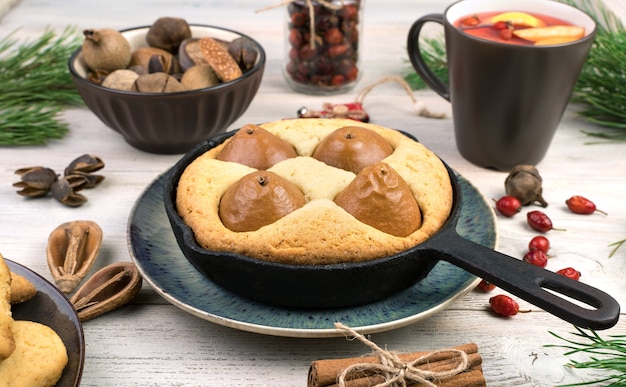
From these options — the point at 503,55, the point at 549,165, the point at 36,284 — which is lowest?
the point at 549,165

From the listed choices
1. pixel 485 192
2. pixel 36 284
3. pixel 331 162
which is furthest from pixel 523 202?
pixel 36 284

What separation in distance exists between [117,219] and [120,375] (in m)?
0.51

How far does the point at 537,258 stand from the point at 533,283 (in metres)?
0.39

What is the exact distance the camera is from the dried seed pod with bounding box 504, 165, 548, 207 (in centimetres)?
162

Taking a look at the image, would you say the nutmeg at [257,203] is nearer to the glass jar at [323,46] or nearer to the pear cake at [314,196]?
the pear cake at [314,196]

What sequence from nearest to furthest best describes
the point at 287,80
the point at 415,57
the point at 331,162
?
1. the point at 331,162
2. the point at 415,57
3. the point at 287,80

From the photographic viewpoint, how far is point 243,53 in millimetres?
1805

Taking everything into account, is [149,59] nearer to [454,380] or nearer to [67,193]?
[67,193]

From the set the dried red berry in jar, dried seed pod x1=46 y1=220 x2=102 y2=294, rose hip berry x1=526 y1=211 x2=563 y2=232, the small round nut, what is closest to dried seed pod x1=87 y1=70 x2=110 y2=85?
the small round nut

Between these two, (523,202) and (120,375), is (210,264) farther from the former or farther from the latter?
(523,202)

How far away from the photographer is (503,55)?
1615 mm

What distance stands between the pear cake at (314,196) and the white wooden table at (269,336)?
6.6 inches

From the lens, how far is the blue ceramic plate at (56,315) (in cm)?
104

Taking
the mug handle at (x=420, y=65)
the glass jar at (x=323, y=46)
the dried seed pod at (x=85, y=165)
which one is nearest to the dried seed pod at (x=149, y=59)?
the dried seed pod at (x=85, y=165)
